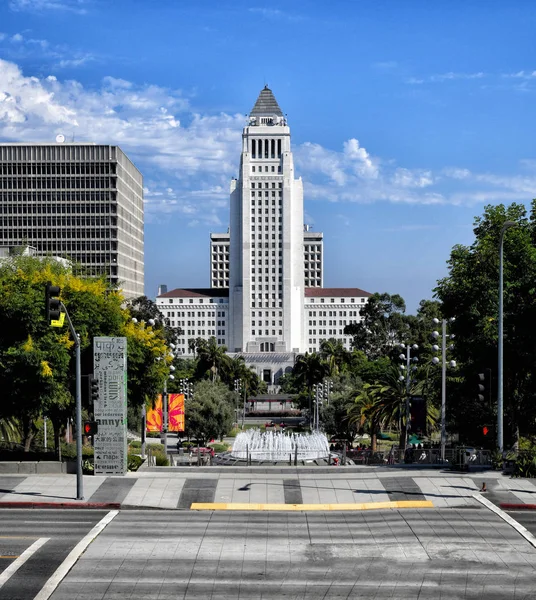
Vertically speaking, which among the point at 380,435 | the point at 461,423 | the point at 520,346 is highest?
the point at 520,346

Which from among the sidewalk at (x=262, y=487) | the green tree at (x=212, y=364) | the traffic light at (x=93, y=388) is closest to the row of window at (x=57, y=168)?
the green tree at (x=212, y=364)

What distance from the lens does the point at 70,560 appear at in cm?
2259

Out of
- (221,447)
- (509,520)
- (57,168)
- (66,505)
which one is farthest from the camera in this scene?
(57,168)

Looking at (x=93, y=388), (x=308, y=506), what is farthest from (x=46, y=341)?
(x=308, y=506)

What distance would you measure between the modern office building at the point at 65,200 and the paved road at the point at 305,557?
436ft

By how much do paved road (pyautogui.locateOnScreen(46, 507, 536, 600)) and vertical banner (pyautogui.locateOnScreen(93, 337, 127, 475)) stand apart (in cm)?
650

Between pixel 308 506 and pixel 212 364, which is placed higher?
pixel 308 506

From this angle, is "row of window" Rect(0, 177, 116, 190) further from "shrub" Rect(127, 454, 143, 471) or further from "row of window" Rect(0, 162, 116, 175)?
"shrub" Rect(127, 454, 143, 471)

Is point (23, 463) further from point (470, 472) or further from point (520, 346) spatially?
point (520, 346)

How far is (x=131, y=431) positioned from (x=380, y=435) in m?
25.8

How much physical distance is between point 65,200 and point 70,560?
142 m

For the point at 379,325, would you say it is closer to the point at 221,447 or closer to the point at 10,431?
the point at 221,447

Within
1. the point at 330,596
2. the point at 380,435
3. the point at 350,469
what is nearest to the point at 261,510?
the point at 350,469

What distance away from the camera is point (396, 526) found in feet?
89.1
